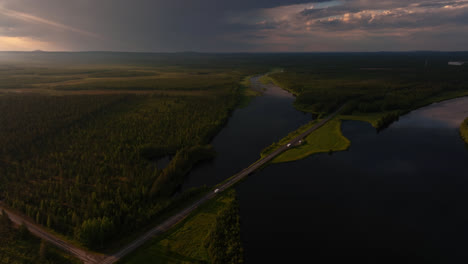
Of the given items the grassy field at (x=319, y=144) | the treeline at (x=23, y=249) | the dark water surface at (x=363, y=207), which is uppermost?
the grassy field at (x=319, y=144)

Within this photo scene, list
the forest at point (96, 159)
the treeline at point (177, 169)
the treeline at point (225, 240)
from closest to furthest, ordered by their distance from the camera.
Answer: the treeline at point (225, 240), the forest at point (96, 159), the treeline at point (177, 169)

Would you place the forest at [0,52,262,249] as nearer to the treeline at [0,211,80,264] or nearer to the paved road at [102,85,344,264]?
the paved road at [102,85,344,264]

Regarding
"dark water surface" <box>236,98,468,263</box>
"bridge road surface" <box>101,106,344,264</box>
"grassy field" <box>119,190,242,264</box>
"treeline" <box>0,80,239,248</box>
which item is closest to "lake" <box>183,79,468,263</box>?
"dark water surface" <box>236,98,468,263</box>

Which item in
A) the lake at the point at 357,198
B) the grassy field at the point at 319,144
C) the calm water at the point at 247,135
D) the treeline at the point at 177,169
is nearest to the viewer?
the lake at the point at 357,198

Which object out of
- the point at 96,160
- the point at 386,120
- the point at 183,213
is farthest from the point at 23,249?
the point at 386,120

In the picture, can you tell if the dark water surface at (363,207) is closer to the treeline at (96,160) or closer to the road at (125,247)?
the road at (125,247)

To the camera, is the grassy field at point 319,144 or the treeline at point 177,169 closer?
the treeline at point 177,169

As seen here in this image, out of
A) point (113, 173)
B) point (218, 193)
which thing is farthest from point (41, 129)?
point (218, 193)

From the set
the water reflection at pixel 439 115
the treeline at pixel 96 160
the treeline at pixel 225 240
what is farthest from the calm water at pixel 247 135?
the water reflection at pixel 439 115
